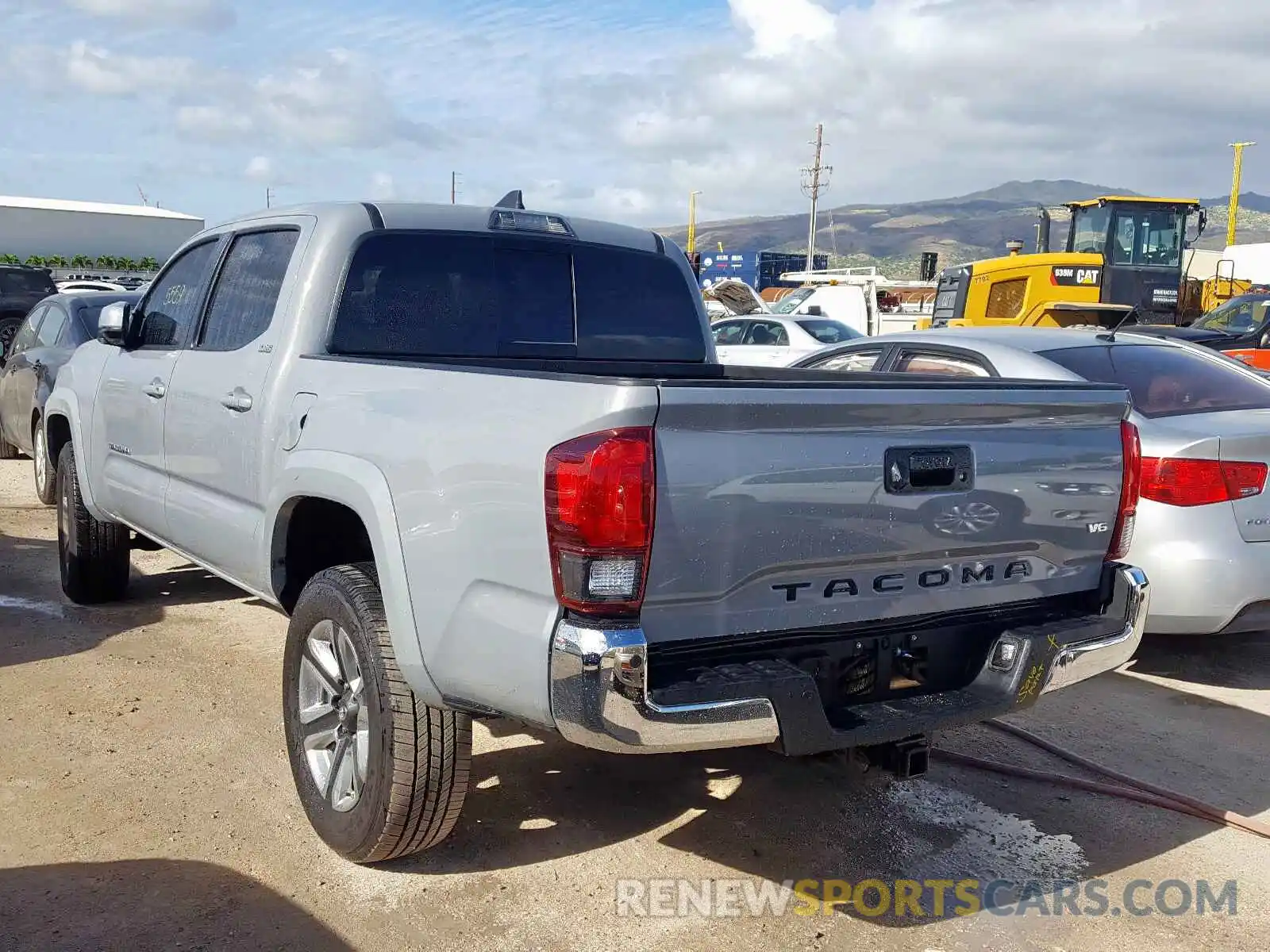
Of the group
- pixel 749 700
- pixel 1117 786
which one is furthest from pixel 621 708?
pixel 1117 786

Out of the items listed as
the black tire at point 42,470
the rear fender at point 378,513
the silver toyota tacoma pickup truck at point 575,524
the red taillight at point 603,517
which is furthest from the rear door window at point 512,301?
the black tire at point 42,470

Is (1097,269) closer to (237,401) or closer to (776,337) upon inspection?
(776,337)

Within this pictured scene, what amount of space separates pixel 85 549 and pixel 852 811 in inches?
161

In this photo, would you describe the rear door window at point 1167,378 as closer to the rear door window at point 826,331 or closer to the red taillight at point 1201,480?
the red taillight at point 1201,480

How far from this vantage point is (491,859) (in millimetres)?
3514

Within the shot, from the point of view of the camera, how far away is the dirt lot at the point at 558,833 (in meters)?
3.16

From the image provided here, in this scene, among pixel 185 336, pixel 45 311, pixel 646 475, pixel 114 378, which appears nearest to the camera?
pixel 646 475

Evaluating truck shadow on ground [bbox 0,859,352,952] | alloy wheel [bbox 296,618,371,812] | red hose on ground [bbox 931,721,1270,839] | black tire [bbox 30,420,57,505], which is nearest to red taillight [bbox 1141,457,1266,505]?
red hose on ground [bbox 931,721,1270,839]

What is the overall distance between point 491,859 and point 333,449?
4.30 ft

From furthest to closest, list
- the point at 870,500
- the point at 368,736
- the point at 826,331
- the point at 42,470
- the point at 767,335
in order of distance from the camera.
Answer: the point at 767,335, the point at 826,331, the point at 42,470, the point at 368,736, the point at 870,500

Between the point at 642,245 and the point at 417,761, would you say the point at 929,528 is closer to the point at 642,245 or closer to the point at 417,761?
the point at 417,761

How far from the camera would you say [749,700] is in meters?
2.74

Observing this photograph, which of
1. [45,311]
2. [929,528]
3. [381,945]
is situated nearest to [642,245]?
[929,528]

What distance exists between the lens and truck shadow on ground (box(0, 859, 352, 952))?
119 inches
